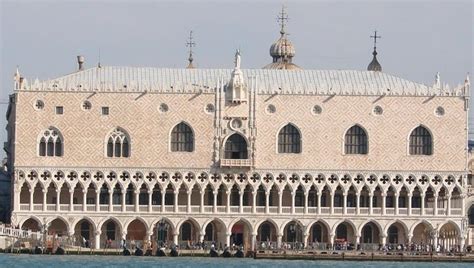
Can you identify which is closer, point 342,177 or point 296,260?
point 296,260

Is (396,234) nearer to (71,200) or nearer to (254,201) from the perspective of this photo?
(254,201)

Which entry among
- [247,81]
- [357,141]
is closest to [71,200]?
[247,81]

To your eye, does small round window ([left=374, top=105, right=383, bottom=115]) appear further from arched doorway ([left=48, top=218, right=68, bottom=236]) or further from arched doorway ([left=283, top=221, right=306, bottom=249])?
arched doorway ([left=48, top=218, right=68, bottom=236])

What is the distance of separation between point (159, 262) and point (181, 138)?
18569mm

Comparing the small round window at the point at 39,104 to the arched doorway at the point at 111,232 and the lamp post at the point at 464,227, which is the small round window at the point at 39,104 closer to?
the arched doorway at the point at 111,232

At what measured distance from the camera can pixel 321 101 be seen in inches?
5935

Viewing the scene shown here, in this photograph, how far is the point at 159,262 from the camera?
133 m

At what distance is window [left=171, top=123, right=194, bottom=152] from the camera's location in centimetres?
14988

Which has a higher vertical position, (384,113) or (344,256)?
(384,113)

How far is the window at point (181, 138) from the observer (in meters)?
150

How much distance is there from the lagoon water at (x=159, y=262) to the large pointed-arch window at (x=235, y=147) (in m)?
12.0

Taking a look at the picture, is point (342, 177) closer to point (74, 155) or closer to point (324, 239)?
point (324, 239)

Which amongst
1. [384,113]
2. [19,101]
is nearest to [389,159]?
[384,113]

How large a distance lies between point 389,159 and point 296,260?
1404cm
